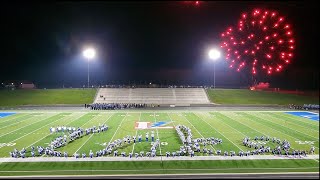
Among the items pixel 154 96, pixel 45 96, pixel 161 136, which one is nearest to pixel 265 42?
pixel 161 136

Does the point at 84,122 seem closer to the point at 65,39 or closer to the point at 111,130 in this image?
the point at 111,130

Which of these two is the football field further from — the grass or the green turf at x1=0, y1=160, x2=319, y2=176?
the green turf at x1=0, y1=160, x2=319, y2=176

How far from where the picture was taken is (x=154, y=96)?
49.8 m

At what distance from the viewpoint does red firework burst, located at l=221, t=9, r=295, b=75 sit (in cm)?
1069

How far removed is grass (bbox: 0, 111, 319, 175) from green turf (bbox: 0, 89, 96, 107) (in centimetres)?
367

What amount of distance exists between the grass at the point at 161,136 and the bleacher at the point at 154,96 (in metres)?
16.0

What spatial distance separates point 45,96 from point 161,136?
26548 mm

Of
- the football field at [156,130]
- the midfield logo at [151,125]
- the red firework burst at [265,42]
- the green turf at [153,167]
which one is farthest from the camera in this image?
the midfield logo at [151,125]

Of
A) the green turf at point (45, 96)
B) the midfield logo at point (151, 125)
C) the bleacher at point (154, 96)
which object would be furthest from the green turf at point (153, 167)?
the bleacher at point (154, 96)

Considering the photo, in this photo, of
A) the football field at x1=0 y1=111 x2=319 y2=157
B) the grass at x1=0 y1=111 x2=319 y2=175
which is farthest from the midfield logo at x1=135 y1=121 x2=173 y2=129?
the grass at x1=0 y1=111 x2=319 y2=175

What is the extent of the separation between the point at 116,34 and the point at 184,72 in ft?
42.9

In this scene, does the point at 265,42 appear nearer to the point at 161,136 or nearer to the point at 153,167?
the point at 153,167

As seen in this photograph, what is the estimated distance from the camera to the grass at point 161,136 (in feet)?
43.4

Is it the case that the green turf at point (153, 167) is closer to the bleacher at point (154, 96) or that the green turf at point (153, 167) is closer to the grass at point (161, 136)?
the grass at point (161, 136)
